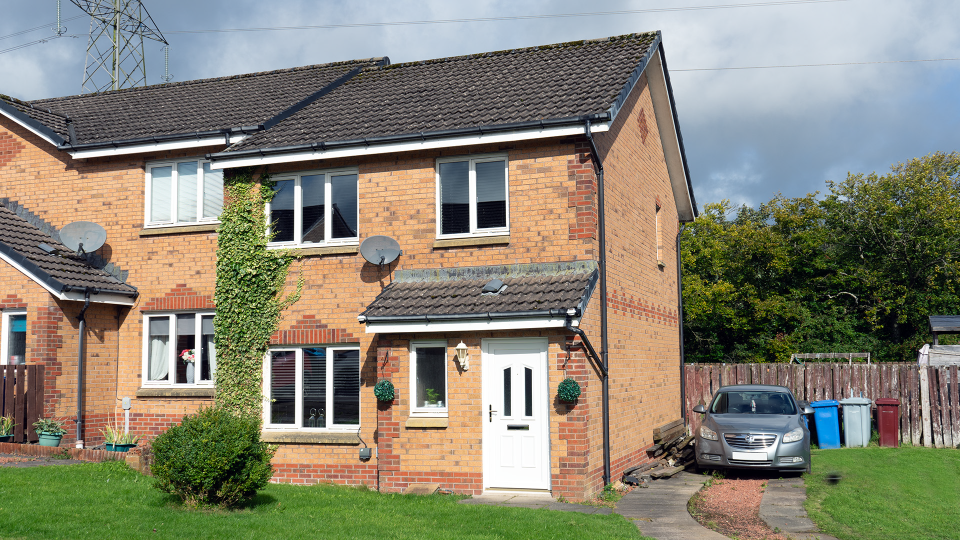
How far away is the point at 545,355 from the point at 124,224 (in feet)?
28.5

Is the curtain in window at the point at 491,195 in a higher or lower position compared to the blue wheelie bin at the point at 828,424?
higher

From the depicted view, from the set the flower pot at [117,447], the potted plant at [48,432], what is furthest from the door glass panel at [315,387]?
the potted plant at [48,432]

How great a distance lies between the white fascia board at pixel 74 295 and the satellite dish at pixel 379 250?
494 cm

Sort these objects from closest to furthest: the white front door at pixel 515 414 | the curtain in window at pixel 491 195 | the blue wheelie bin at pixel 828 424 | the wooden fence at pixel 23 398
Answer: the white front door at pixel 515 414
the curtain in window at pixel 491 195
the wooden fence at pixel 23 398
the blue wheelie bin at pixel 828 424

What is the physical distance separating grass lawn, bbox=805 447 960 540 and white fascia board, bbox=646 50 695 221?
7.42 m

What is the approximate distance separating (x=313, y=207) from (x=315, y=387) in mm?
3127

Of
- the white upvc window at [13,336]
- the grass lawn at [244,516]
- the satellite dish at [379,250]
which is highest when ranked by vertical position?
the satellite dish at [379,250]

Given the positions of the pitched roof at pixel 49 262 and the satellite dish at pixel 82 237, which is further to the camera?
the satellite dish at pixel 82 237

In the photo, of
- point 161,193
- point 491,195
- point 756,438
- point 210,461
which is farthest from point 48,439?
point 756,438

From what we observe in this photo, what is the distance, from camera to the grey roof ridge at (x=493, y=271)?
12.5 m

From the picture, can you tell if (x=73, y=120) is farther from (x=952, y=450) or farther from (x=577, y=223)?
(x=952, y=450)

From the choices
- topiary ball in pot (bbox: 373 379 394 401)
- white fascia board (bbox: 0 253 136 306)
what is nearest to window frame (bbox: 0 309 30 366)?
white fascia board (bbox: 0 253 136 306)

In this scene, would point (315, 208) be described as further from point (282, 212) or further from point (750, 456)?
point (750, 456)

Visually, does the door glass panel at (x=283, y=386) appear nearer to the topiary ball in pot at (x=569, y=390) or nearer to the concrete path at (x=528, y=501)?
the concrete path at (x=528, y=501)
